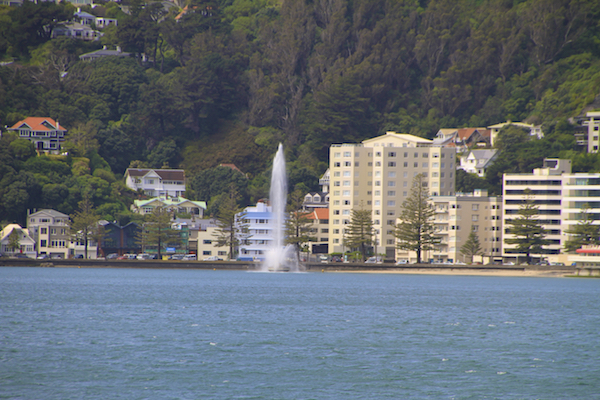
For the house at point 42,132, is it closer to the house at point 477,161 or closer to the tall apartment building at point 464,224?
the tall apartment building at point 464,224

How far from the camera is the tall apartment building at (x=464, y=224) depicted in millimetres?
110000

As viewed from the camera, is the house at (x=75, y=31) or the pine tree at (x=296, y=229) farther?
the house at (x=75, y=31)

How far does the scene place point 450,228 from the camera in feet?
363

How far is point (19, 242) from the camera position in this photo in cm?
10975

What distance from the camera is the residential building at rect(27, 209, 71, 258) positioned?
113m

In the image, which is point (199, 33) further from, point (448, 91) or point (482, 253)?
point (482, 253)

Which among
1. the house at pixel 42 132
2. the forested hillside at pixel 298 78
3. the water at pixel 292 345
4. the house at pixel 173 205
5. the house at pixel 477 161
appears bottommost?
the water at pixel 292 345

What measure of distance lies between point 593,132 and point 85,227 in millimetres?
75372

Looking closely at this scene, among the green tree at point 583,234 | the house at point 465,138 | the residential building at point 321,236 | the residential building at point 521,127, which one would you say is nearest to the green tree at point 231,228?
the residential building at point 321,236

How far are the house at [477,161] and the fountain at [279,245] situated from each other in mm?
34249

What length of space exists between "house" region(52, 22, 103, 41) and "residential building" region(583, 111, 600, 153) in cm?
9556

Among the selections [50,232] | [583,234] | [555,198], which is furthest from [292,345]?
[50,232]

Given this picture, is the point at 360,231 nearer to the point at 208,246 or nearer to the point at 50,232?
the point at 208,246

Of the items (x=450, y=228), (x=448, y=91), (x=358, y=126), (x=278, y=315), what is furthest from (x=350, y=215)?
(x=278, y=315)
